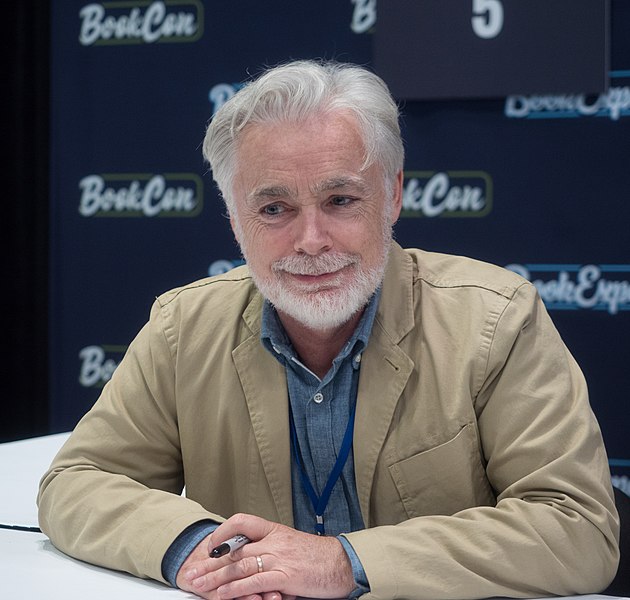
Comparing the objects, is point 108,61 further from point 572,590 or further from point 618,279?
point 572,590

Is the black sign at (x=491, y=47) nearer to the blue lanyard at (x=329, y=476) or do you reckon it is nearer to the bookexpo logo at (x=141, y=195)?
the bookexpo logo at (x=141, y=195)

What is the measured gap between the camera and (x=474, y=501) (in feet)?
5.57

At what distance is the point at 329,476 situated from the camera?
1752mm

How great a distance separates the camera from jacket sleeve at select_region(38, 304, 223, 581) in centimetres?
A: 156

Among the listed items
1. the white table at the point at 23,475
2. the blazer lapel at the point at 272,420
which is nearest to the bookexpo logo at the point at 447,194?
the white table at the point at 23,475

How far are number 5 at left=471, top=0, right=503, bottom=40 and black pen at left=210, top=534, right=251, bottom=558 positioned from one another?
258 centimetres

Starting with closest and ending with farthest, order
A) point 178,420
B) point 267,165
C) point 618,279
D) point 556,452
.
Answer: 1. point 556,452
2. point 267,165
3. point 178,420
4. point 618,279

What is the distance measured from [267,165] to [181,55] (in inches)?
99.0

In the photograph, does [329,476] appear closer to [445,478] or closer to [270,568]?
[445,478]

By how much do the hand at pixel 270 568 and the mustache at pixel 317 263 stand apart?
1.47 feet

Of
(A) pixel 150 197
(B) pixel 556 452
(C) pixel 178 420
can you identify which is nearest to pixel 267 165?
(C) pixel 178 420

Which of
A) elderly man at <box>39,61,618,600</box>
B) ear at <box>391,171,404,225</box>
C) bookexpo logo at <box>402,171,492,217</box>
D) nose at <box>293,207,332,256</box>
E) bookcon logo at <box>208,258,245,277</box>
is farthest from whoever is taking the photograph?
bookcon logo at <box>208,258,245,277</box>

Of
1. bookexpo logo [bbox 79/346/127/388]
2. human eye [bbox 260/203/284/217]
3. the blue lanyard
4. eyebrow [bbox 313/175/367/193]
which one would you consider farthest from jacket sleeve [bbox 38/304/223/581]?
bookexpo logo [bbox 79/346/127/388]

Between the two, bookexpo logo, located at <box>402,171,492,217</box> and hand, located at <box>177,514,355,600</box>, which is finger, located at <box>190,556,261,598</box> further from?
bookexpo logo, located at <box>402,171,492,217</box>
